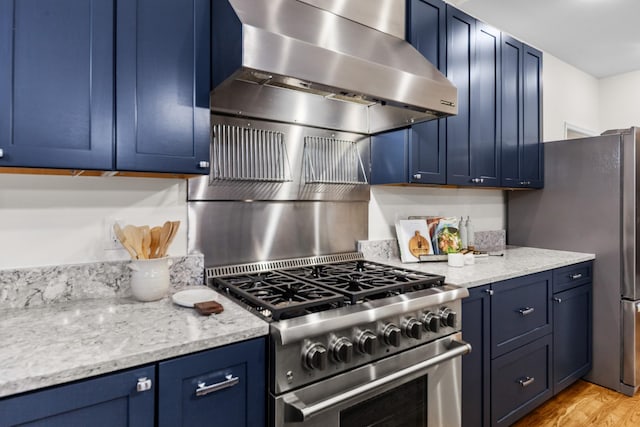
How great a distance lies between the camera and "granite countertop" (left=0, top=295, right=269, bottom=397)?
874 millimetres

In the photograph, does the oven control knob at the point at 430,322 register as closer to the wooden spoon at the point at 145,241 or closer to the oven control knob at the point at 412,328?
the oven control knob at the point at 412,328

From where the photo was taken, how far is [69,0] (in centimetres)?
121

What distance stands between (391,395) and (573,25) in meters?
3.21

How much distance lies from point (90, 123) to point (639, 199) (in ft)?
10.4

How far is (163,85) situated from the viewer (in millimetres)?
1383

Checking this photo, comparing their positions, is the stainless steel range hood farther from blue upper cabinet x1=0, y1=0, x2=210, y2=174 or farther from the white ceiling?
the white ceiling

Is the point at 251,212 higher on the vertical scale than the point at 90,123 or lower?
lower

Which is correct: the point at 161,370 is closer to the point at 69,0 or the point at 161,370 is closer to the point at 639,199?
the point at 69,0

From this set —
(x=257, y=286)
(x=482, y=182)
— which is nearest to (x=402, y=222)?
(x=482, y=182)

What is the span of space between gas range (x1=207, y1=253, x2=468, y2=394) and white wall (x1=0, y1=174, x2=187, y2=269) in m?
0.41

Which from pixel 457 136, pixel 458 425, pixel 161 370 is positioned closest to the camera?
pixel 161 370

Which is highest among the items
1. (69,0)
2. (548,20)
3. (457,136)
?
(548,20)

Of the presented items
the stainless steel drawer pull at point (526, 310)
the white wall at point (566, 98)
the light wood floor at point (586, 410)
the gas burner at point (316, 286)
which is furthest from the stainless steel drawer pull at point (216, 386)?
the white wall at point (566, 98)

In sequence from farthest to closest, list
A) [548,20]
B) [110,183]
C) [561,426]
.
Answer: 1. [548,20]
2. [561,426]
3. [110,183]
